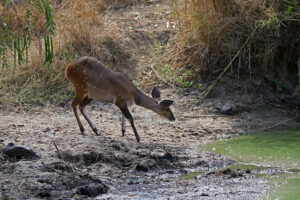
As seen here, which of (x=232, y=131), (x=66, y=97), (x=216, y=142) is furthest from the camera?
(x=66, y=97)

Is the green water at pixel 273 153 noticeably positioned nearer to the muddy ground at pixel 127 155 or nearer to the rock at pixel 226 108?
the muddy ground at pixel 127 155

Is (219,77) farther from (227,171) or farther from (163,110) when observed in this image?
(227,171)

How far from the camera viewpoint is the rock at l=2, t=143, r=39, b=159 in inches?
262

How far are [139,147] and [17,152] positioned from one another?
5.82 ft

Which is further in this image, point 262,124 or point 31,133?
point 262,124

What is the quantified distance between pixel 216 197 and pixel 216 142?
256 centimetres

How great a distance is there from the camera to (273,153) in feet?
24.8

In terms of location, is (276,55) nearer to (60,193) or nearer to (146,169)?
(146,169)

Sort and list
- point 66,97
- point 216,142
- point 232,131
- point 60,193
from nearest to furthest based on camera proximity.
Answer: point 60,193 → point 216,142 → point 232,131 → point 66,97

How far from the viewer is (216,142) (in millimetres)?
8289

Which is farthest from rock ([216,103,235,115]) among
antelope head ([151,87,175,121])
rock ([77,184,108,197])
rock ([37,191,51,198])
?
rock ([37,191,51,198])

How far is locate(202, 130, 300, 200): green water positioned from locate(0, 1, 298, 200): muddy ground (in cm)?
22

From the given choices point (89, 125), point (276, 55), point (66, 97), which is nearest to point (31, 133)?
point (89, 125)

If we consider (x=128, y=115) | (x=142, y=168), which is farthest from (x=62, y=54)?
(x=142, y=168)
